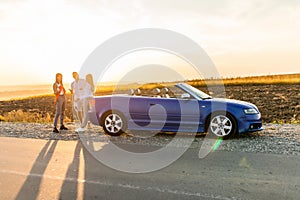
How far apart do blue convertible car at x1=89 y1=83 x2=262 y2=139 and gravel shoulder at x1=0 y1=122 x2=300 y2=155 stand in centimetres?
28

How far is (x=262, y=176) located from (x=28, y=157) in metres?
4.43

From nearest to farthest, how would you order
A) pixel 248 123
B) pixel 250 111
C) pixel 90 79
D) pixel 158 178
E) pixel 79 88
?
pixel 158 178, pixel 248 123, pixel 250 111, pixel 79 88, pixel 90 79

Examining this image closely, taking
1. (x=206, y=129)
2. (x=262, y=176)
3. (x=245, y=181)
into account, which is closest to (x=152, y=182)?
(x=245, y=181)

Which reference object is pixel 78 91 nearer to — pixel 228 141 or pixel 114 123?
pixel 114 123

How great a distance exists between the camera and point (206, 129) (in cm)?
820

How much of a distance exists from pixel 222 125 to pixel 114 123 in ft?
9.37

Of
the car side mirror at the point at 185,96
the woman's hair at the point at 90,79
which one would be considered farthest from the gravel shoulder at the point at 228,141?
the woman's hair at the point at 90,79

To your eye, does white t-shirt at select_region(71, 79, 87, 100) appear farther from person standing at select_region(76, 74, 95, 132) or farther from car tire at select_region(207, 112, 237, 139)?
car tire at select_region(207, 112, 237, 139)

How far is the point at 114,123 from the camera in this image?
8836 millimetres

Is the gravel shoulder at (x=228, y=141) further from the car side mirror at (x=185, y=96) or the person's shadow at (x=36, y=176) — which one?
the person's shadow at (x=36, y=176)

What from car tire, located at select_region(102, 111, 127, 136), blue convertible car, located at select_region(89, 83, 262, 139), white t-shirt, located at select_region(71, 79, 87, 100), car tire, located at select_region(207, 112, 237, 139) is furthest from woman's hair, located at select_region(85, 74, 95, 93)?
car tire, located at select_region(207, 112, 237, 139)

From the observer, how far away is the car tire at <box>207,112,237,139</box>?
8047mm

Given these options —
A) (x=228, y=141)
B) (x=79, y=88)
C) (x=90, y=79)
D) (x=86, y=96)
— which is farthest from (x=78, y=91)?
(x=228, y=141)

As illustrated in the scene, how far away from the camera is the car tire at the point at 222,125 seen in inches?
317
